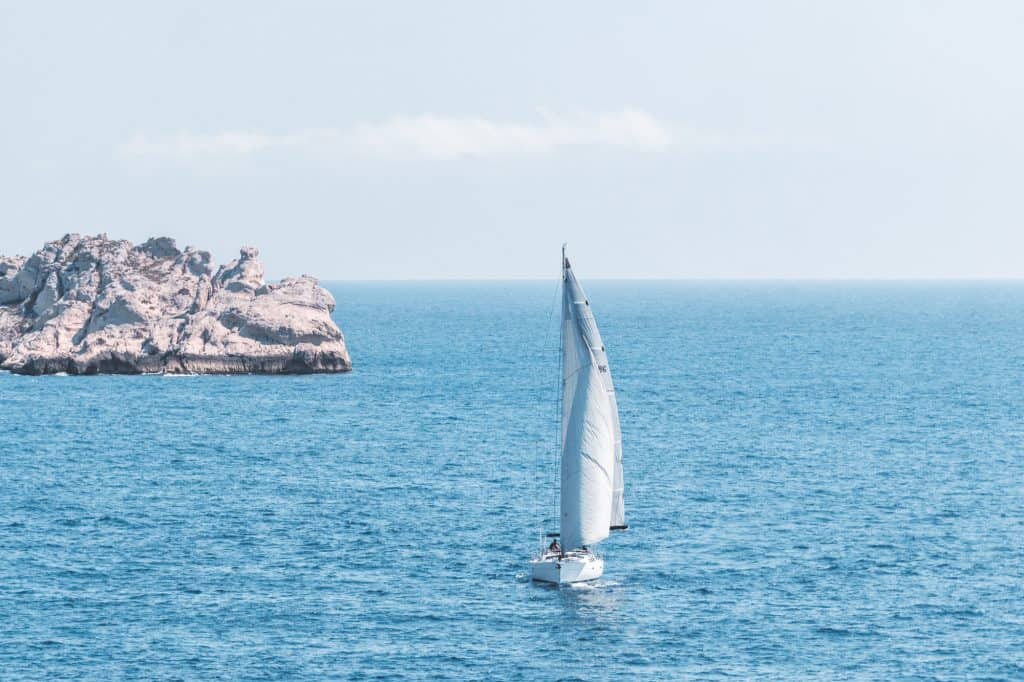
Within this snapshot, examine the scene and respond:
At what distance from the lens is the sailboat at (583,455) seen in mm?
66562

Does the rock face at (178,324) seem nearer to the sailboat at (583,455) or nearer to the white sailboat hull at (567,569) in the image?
the sailboat at (583,455)

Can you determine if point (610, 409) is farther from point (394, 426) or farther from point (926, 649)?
point (394, 426)

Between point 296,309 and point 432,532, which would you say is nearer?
point 432,532

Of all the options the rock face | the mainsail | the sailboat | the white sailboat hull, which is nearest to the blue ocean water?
the white sailboat hull

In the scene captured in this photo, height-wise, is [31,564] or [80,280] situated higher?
[80,280]

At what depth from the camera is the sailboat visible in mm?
66562

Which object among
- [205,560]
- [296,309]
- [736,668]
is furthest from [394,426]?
[736,668]

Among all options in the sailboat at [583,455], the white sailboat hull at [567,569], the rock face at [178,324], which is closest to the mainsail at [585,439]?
the sailboat at [583,455]

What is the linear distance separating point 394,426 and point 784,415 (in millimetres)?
33231

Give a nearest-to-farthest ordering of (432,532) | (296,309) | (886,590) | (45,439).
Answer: (886,590) → (432,532) → (45,439) → (296,309)

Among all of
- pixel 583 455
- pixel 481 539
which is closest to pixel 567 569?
pixel 583 455

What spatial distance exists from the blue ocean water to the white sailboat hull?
702 millimetres

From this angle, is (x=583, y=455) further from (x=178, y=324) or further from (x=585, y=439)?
(x=178, y=324)

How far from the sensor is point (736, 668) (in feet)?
181
